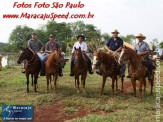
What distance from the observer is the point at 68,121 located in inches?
197

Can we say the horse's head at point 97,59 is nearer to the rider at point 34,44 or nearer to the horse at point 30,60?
the horse at point 30,60

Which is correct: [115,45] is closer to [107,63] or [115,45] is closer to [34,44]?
[107,63]

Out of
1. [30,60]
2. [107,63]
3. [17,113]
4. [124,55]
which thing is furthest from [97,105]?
[30,60]

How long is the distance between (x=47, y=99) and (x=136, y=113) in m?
3.69

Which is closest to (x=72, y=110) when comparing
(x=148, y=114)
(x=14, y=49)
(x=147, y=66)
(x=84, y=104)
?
(x=84, y=104)

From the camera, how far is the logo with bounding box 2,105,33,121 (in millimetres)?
5453

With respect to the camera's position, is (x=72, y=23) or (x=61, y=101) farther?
(x=72, y=23)

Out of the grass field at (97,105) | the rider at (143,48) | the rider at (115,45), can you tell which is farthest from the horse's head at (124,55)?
the grass field at (97,105)

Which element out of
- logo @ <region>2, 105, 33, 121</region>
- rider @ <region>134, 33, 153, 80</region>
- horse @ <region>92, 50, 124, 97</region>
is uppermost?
rider @ <region>134, 33, 153, 80</region>

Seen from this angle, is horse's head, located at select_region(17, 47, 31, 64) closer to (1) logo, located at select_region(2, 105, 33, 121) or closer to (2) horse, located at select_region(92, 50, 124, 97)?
(1) logo, located at select_region(2, 105, 33, 121)

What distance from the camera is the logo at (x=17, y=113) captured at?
5.45 meters

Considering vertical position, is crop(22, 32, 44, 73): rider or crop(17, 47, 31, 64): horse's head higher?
crop(22, 32, 44, 73): rider

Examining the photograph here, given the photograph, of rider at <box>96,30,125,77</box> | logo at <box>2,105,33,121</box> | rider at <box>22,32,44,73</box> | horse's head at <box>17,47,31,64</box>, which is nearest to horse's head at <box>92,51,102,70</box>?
rider at <box>96,30,125,77</box>

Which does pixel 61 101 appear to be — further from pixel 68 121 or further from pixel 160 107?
pixel 160 107
